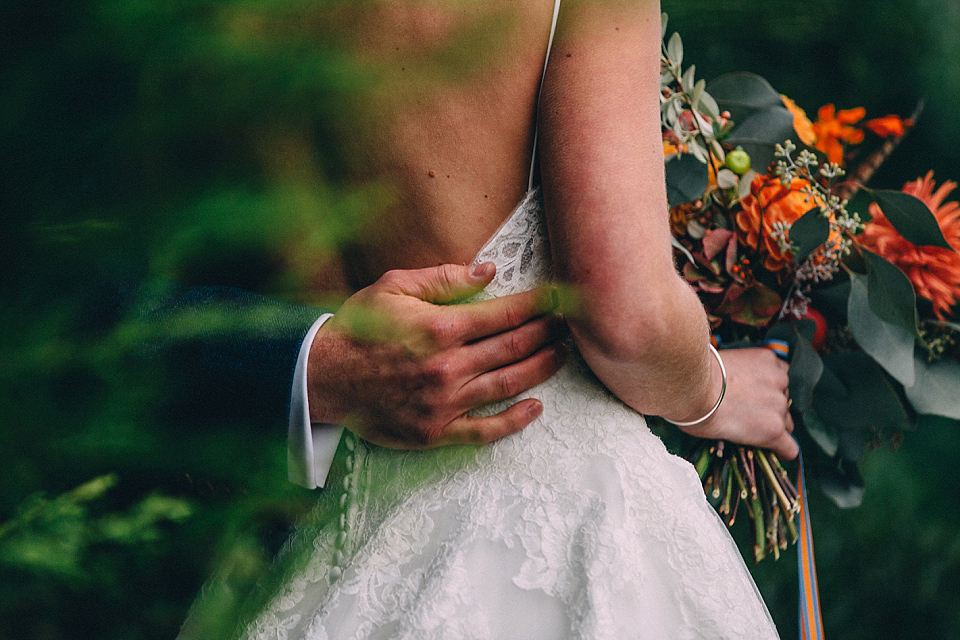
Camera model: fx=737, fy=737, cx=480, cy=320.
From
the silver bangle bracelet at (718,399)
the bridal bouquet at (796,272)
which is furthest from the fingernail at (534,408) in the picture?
the bridal bouquet at (796,272)

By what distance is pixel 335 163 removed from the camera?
0.52 metres

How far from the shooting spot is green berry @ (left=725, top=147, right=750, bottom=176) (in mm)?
1525

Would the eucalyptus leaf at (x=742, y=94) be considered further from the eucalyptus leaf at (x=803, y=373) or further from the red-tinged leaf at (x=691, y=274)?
the eucalyptus leaf at (x=803, y=373)

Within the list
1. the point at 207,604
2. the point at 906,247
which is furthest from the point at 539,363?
the point at 906,247

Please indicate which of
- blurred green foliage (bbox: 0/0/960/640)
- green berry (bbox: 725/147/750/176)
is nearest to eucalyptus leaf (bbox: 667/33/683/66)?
green berry (bbox: 725/147/750/176)

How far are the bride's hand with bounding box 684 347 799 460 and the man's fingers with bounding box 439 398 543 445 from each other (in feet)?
1.40

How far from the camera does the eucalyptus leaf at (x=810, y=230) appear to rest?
1413 mm

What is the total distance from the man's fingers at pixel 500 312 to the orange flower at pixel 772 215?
64 cm

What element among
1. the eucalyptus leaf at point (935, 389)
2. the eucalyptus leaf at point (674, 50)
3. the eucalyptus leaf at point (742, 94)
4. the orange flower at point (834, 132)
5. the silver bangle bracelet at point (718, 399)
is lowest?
the eucalyptus leaf at point (935, 389)

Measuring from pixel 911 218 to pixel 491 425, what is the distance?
1034mm

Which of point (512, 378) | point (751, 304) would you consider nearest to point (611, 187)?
point (512, 378)

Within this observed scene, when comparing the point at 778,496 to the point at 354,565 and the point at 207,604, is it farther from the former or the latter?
the point at 207,604

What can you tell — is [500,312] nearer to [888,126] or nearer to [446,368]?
[446,368]

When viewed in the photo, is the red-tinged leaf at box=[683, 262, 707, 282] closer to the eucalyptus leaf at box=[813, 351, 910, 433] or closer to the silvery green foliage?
the silvery green foliage
